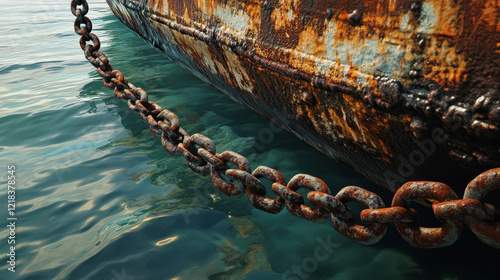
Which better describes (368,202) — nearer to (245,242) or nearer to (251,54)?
(245,242)

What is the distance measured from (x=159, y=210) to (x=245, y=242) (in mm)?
534

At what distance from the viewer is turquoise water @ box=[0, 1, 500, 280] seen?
1.69 m

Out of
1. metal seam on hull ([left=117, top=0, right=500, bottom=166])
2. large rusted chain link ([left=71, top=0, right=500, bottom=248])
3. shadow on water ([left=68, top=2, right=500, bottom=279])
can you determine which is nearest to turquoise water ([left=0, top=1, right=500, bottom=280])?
shadow on water ([left=68, top=2, right=500, bottom=279])

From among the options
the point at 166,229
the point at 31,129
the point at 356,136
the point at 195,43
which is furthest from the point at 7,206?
the point at 356,136

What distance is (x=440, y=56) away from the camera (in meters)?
1.16

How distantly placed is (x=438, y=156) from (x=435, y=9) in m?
0.48

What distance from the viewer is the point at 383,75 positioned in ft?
4.39

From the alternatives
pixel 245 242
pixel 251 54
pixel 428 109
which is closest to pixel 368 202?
pixel 428 109

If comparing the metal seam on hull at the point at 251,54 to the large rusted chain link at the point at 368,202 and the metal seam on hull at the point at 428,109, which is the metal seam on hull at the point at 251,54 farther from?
the large rusted chain link at the point at 368,202

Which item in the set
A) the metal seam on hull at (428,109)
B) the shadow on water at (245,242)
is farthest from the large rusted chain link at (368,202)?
the shadow on water at (245,242)

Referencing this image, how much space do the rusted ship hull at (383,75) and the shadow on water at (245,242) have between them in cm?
32

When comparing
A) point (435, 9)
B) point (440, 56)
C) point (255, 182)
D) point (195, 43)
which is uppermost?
point (435, 9)

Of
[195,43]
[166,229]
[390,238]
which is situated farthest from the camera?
[195,43]

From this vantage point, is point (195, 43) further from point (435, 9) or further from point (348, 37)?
point (435, 9)
